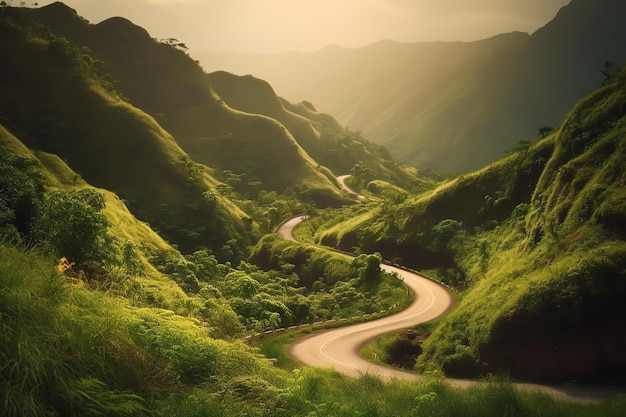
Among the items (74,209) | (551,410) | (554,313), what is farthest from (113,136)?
(551,410)

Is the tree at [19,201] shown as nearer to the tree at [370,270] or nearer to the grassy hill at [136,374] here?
the grassy hill at [136,374]

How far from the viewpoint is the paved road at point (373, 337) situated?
2161 cm

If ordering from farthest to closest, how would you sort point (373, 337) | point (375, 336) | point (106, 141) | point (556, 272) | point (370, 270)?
point (106, 141) < point (370, 270) < point (375, 336) < point (373, 337) < point (556, 272)

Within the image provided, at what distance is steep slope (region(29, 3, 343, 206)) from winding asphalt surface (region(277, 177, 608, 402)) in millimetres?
82935

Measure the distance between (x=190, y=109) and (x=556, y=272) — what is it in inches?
5426

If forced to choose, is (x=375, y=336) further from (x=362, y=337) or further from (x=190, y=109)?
(x=190, y=109)

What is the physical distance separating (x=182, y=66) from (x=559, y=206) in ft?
470

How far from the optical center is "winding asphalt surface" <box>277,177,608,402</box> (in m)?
21.8

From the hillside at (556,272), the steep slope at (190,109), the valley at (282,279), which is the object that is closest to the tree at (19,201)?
the valley at (282,279)

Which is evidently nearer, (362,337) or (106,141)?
(362,337)

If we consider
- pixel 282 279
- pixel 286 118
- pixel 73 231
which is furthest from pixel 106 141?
pixel 286 118

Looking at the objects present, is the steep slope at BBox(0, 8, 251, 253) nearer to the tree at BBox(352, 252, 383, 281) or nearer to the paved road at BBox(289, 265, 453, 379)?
the tree at BBox(352, 252, 383, 281)

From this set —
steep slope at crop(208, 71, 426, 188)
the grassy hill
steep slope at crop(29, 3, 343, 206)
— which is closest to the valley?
the grassy hill

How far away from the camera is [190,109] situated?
14625 centimetres
